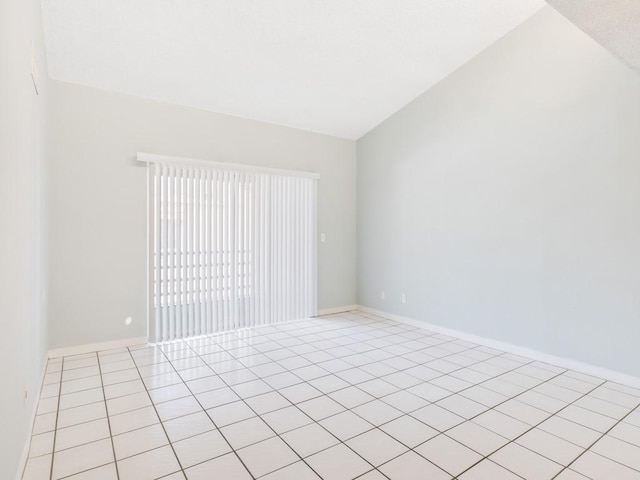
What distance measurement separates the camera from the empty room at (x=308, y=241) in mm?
2090

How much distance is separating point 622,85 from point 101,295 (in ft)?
17.8

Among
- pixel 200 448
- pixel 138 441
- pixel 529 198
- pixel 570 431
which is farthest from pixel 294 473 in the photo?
pixel 529 198

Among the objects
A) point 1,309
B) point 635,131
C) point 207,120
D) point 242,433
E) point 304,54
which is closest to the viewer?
point 1,309

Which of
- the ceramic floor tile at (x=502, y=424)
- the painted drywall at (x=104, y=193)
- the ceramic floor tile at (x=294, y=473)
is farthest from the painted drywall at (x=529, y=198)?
the ceramic floor tile at (x=294, y=473)

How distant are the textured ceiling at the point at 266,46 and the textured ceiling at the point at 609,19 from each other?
157 cm

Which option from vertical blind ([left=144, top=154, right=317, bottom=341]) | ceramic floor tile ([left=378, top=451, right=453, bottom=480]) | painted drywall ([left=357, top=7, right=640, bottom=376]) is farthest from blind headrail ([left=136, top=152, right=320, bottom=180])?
ceramic floor tile ([left=378, top=451, right=453, bottom=480])

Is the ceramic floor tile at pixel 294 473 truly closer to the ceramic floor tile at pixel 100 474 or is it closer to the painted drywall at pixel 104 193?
the ceramic floor tile at pixel 100 474

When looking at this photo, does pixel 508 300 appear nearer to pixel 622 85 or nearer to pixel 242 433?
pixel 622 85

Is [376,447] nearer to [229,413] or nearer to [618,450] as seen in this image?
[229,413]

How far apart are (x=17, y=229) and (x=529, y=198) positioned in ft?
13.8

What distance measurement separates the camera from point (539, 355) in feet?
11.9

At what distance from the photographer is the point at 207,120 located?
4480mm

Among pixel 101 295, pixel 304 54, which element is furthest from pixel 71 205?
pixel 304 54

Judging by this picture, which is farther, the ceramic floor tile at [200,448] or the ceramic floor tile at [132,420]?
the ceramic floor tile at [132,420]
